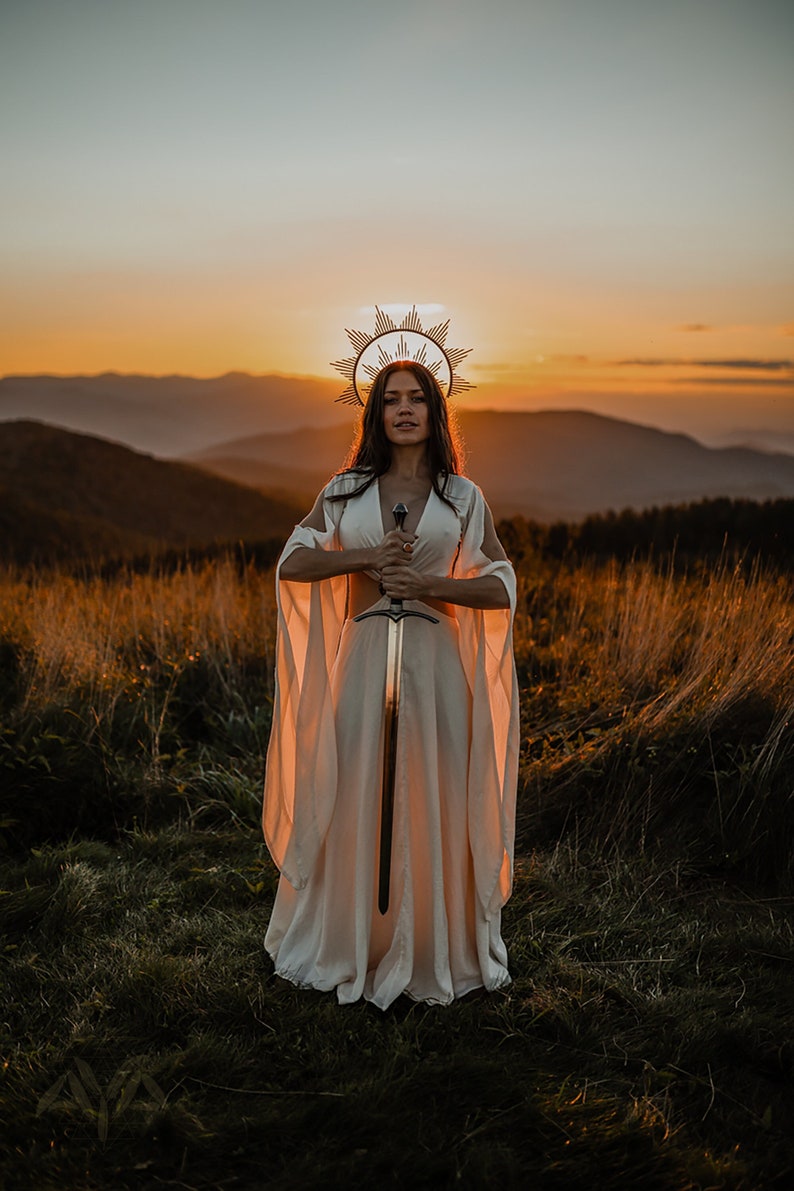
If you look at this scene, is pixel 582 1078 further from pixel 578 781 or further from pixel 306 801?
pixel 578 781

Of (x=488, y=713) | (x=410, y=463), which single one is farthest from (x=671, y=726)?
(x=410, y=463)

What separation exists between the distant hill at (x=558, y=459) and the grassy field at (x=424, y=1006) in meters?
59.2

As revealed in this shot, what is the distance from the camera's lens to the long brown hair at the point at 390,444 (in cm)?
386

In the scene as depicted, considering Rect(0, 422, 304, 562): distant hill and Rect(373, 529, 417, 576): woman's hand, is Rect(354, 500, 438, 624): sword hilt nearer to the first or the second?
Rect(373, 529, 417, 576): woman's hand

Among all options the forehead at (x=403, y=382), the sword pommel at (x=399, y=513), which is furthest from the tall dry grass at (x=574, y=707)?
the forehead at (x=403, y=382)

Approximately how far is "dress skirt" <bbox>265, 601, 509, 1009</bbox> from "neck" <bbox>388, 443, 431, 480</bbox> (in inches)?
22.2

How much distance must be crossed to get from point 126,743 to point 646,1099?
4.30m

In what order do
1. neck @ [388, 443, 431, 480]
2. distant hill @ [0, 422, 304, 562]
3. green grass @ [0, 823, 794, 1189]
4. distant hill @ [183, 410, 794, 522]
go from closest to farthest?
1. green grass @ [0, 823, 794, 1189]
2. neck @ [388, 443, 431, 480]
3. distant hill @ [0, 422, 304, 562]
4. distant hill @ [183, 410, 794, 522]

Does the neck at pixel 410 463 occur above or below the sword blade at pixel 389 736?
above

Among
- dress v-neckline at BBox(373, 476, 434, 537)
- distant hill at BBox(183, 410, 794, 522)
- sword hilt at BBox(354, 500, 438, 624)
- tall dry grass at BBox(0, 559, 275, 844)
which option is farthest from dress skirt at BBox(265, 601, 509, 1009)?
distant hill at BBox(183, 410, 794, 522)

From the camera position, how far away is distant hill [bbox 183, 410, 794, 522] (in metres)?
74.3

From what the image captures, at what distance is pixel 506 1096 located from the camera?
10.5ft

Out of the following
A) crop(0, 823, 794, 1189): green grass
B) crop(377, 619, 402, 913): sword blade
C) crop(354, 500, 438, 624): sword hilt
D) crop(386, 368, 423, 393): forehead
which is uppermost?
crop(386, 368, 423, 393): forehead

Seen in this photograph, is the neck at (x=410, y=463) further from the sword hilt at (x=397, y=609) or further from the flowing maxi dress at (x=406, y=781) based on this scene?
the sword hilt at (x=397, y=609)
